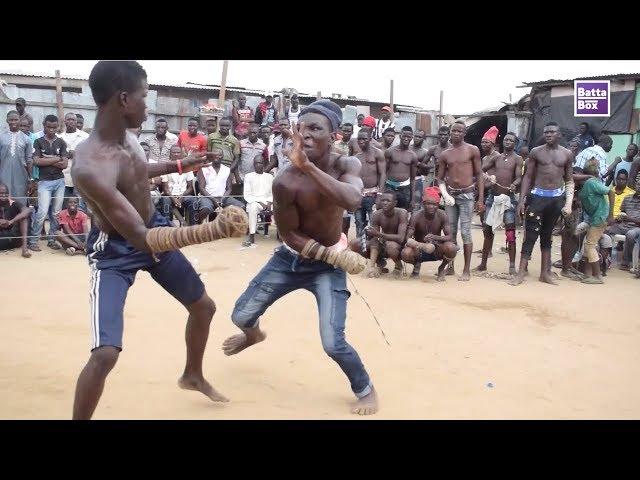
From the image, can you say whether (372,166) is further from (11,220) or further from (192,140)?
(11,220)

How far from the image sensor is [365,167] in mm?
9438

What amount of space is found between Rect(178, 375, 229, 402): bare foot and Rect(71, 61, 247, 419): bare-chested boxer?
521mm

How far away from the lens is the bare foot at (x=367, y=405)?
3760 mm

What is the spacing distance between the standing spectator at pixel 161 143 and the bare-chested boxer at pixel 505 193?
5465mm

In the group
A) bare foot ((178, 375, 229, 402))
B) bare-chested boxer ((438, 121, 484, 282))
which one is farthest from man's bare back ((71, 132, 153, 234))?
bare-chested boxer ((438, 121, 484, 282))

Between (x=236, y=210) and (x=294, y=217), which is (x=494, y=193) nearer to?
(x=294, y=217)

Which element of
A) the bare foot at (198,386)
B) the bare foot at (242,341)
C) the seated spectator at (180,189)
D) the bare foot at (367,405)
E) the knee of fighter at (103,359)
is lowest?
the bare foot at (367,405)

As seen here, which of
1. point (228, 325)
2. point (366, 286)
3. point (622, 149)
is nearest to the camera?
point (228, 325)

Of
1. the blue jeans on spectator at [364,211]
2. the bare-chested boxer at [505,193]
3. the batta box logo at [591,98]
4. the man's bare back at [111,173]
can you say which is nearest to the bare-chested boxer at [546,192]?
the bare-chested boxer at [505,193]

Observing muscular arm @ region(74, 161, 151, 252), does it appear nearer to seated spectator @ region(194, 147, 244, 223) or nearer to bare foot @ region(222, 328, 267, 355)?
bare foot @ region(222, 328, 267, 355)

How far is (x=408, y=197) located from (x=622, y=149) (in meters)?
7.37

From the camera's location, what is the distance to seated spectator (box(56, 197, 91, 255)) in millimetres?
9258

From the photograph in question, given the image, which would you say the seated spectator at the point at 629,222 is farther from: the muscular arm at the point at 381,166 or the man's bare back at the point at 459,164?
the muscular arm at the point at 381,166

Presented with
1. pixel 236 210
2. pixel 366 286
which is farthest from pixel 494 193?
pixel 236 210
